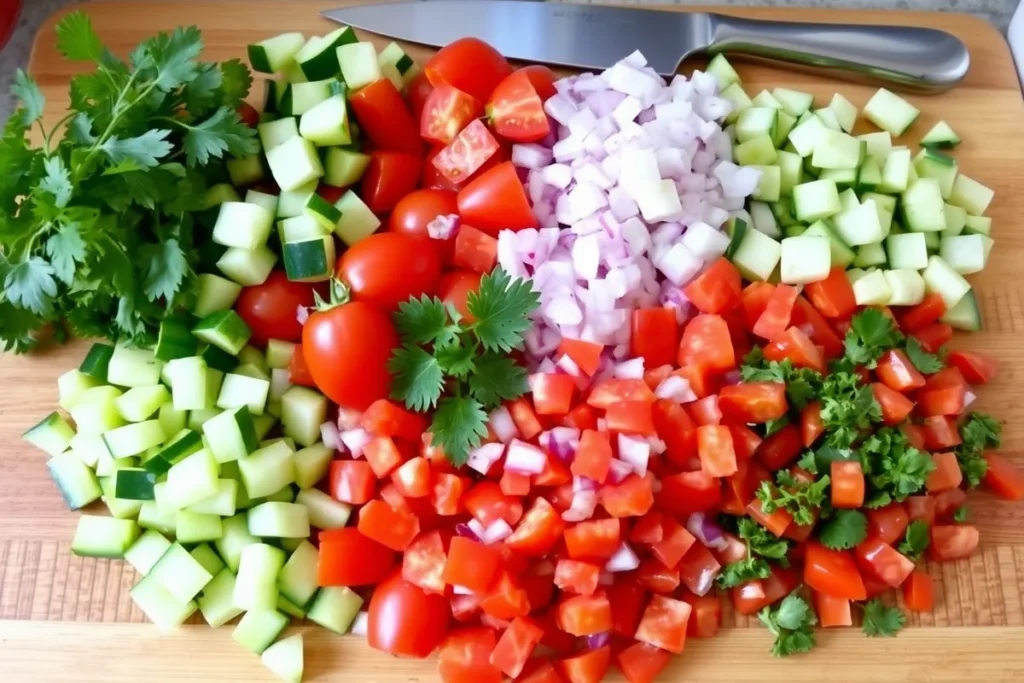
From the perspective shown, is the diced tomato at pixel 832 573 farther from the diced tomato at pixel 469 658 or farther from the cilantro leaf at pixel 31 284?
the cilantro leaf at pixel 31 284

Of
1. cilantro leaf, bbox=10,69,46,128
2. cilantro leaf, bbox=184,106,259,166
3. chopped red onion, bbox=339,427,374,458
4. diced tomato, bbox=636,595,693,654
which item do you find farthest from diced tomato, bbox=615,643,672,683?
cilantro leaf, bbox=10,69,46,128

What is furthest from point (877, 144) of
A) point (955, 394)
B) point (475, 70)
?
point (475, 70)

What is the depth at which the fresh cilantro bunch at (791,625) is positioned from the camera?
4.57 feet

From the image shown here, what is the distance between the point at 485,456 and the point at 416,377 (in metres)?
0.17

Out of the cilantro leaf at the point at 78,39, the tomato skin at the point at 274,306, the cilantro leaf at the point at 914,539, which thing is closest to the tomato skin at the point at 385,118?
the tomato skin at the point at 274,306

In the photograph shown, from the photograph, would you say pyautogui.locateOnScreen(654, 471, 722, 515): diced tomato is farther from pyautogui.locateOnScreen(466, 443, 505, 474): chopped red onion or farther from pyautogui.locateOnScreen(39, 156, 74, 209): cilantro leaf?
pyautogui.locateOnScreen(39, 156, 74, 209): cilantro leaf

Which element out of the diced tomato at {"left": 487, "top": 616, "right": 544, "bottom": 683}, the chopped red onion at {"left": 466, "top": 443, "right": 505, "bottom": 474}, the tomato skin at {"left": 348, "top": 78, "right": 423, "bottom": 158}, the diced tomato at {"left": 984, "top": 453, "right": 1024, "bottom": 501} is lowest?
the diced tomato at {"left": 487, "top": 616, "right": 544, "bottom": 683}

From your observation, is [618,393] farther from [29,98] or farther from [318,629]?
[29,98]

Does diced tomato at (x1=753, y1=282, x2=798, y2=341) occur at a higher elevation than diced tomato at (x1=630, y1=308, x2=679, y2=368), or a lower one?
higher

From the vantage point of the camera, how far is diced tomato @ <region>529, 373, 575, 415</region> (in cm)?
143

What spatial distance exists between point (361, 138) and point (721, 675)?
1129 millimetres

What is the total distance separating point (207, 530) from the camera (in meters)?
1.45

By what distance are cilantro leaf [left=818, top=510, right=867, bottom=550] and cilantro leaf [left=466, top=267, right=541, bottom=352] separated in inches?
23.1

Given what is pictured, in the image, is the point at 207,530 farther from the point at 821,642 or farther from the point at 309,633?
the point at 821,642
